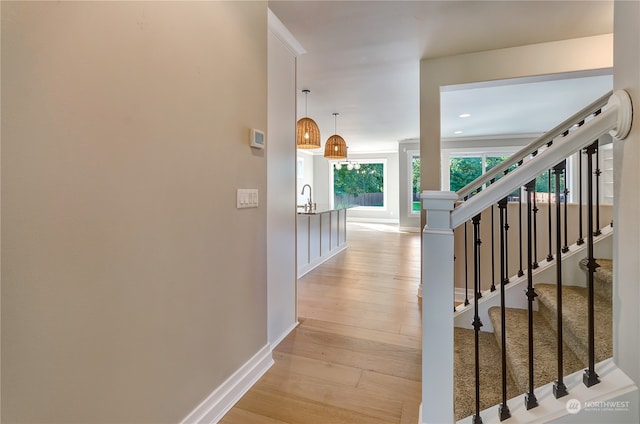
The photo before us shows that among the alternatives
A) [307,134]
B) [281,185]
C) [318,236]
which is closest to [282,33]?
[281,185]

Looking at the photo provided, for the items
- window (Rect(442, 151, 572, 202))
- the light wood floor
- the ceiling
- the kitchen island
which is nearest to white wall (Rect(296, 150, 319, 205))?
the kitchen island

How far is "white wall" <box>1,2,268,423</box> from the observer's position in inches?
31.3

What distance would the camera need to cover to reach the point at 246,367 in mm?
1743

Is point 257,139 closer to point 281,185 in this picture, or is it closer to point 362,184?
point 281,185

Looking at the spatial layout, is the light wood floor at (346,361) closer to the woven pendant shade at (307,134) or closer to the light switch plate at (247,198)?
the light switch plate at (247,198)

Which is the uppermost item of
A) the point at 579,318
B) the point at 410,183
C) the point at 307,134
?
the point at 307,134

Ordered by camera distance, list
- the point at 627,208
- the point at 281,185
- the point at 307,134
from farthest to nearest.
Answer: the point at 307,134, the point at 281,185, the point at 627,208

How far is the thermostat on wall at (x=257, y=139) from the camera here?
69.3 inches

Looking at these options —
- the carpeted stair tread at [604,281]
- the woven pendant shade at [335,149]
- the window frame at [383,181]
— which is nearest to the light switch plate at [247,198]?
the carpeted stair tread at [604,281]

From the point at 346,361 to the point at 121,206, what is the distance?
65.4 inches

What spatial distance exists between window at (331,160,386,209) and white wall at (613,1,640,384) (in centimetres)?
887

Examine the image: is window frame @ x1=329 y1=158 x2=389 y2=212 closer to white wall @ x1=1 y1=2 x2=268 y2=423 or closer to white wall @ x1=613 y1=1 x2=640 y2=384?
white wall @ x1=1 y1=2 x2=268 y2=423

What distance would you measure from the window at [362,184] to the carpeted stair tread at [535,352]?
819cm

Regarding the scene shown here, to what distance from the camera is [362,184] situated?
10.3m
